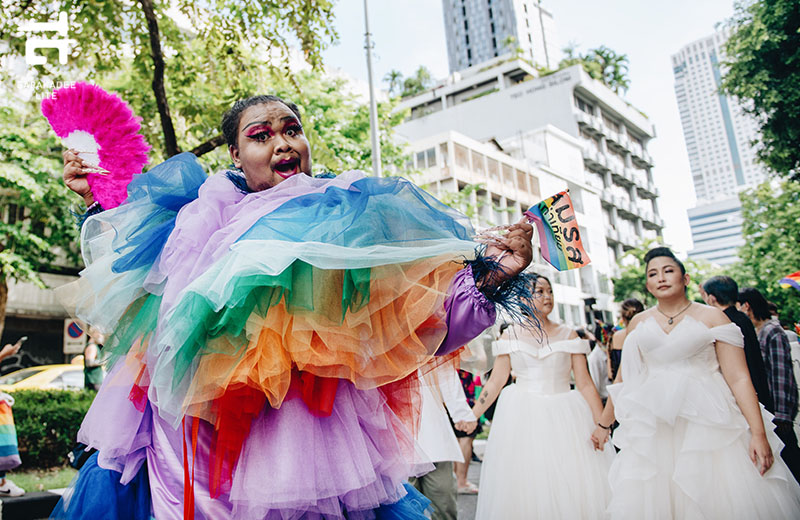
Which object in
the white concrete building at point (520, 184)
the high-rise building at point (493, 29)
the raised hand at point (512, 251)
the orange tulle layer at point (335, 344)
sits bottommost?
the orange tulle layer at point (335, 344)

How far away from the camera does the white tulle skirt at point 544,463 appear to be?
14.9 ft

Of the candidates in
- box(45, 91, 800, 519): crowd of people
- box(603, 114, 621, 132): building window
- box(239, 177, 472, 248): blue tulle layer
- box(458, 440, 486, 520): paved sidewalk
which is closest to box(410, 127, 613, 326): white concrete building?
box(603, 114, 621, 132): building window

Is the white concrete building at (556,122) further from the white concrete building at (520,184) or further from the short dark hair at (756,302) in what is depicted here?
the short dark hair at (756,302)

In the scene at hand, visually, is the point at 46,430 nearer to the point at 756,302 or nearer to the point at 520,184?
the point at 756,302

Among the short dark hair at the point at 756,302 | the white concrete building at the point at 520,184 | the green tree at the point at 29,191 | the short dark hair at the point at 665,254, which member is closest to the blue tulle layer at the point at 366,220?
the short dark hair at the point at 665,254

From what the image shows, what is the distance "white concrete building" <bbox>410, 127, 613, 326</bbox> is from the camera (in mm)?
36375

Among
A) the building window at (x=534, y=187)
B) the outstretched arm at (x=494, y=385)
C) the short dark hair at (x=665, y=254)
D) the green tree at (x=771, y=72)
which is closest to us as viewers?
the short dark hair at (x=665, y=254)

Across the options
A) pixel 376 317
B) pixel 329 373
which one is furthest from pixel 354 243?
pixel 329 373

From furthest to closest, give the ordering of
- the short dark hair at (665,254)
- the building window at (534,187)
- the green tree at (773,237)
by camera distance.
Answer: the building window at (534,187) → the green tree at (773,237) → the short dark hair at (665,254)

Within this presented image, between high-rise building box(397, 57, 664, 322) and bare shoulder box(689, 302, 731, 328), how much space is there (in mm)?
30831

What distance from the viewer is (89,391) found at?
928 cm

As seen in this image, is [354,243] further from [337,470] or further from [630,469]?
[630,469]

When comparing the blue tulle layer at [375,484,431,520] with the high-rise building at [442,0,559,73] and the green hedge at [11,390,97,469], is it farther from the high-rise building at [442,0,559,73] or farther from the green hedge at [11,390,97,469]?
the high-rise building at [442,0,559,73]

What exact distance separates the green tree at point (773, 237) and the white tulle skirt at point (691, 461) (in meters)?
26.1
